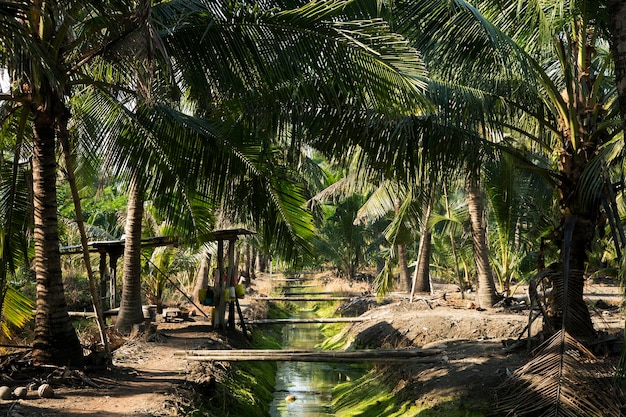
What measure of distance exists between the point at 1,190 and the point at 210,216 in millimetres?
3304

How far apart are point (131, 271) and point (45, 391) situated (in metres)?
6.66

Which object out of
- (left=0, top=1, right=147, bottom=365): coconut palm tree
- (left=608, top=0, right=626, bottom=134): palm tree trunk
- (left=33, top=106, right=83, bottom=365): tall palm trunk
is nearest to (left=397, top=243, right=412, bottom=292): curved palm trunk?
(left=0, top=1, right=147, bottom=365): coconut palm tree

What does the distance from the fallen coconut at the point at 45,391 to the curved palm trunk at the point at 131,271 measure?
644 cm

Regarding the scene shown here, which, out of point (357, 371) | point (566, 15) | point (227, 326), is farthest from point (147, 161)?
point (357, 371)

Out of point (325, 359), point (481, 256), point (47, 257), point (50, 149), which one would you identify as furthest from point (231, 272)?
point (50, 149)

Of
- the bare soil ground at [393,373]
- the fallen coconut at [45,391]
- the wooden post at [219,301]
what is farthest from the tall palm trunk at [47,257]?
the wooden post at [219,301]

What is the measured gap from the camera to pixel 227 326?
1554cm

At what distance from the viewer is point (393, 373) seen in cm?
1227

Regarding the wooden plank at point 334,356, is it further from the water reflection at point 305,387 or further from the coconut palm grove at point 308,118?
the water reflection at point 305,387

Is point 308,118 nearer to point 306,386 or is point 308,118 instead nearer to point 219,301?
point 219,301

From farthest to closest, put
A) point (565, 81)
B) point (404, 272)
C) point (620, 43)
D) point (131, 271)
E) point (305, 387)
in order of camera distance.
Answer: point (404, 272) → point (305, 387) → point (131, 271) → point (565, 81) → point (620, 43)

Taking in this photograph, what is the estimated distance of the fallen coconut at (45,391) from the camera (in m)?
7.47

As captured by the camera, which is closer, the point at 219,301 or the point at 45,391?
the point at 45,391

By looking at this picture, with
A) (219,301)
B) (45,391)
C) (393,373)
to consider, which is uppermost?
(219,301)
